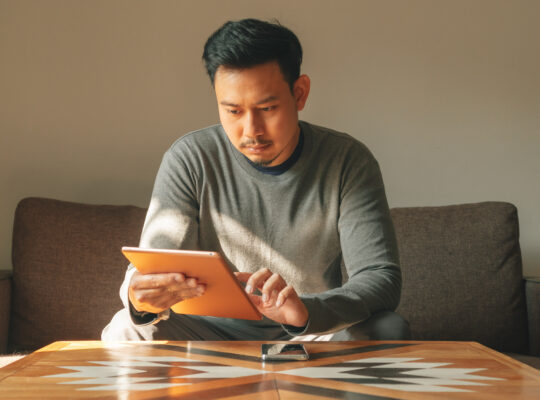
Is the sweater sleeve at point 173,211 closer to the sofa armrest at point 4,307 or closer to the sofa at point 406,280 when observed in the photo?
the sofa at point 406,280

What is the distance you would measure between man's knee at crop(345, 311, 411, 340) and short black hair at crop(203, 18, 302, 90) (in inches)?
→ 26.1

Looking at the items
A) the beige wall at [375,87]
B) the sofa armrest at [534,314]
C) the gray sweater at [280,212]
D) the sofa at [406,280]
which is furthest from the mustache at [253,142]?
the sofa armrest at [534,314]

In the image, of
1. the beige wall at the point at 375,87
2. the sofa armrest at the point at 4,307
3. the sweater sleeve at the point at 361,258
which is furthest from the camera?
the beige wall at the point at 375,87

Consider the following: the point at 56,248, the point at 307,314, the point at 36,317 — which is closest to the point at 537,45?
the point at 307,314

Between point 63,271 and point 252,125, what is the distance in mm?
1031

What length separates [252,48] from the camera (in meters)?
1.53

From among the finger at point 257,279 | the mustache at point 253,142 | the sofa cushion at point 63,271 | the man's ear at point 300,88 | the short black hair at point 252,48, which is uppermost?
the short black hair at point 252,48

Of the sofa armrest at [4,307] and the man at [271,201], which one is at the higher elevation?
the man at [271,201]

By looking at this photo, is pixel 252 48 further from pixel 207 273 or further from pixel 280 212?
pixel 207 273

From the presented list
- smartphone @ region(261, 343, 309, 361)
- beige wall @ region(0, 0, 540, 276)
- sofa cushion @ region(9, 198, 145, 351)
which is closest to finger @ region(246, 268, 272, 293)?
smartphone @ region(261, 343, 309, 361)

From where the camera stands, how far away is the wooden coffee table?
2.87 feet

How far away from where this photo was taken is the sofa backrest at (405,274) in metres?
2.11

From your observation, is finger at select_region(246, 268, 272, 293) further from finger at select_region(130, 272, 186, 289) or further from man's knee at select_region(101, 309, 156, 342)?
man's knee at select_region(101, 309, 156, 342)

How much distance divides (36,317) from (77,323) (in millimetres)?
149
